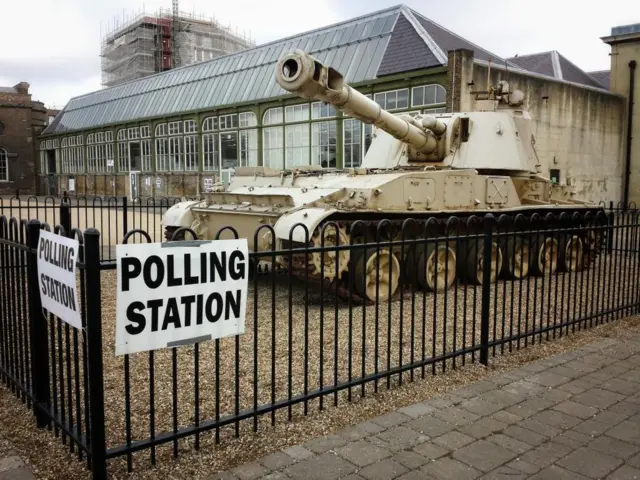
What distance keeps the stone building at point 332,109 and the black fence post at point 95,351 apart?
1727 centimetres

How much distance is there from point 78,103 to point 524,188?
4677 cm

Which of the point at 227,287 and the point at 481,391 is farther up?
the point at 227,287

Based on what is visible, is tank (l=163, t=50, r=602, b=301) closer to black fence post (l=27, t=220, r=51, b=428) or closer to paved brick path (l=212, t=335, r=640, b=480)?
paved brick path (l=212, t=335, r=640, b=480)

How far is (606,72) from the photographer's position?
3319 cm

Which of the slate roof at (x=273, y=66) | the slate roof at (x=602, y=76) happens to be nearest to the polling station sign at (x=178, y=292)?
the slate roof at (x=273, y=66)

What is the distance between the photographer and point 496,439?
3.96 m

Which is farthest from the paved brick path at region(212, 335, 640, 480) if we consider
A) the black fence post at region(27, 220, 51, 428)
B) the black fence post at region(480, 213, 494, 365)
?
the black fence post at region(27, 220, 51, 428)

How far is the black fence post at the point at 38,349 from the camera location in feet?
12.8

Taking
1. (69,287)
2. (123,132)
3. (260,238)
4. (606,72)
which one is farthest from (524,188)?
(123,132)

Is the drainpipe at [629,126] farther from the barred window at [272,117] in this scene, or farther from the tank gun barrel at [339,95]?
the tank gun barrel at [339,95]

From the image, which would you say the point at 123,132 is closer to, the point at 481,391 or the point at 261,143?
the point at 261,143

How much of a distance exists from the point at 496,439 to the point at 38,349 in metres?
3.09

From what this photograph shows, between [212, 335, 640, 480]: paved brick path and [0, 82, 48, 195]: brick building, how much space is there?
53562mm

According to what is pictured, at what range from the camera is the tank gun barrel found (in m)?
7.03
